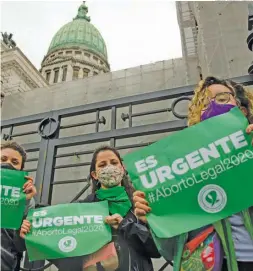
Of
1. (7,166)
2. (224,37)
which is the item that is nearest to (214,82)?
(7,166)

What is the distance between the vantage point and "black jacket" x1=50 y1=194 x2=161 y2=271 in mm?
1945

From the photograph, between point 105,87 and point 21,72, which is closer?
point 105,87

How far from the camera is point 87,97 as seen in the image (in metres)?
10.5

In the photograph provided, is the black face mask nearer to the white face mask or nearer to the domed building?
the white face mask

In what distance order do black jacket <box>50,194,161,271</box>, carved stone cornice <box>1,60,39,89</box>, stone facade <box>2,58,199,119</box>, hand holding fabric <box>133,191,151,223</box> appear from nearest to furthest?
hand holding fabric <box>133,191,151,223</box>, black jacket <box>50,194,161,271</box>, stone facade <box>2,58,199,119</box>, carved stone cornice <box>1,60,39,89</box>

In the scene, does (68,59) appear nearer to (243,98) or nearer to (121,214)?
(243,98)

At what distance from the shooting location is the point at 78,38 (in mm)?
31109

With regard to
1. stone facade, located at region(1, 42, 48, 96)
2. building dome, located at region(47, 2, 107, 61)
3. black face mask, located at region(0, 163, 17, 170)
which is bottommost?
black face mask, located at region(0, 163, 17, 170)

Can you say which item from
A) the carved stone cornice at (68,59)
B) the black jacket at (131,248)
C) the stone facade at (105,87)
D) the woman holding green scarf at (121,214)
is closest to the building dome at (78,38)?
the carved stone cornice at (68,59)

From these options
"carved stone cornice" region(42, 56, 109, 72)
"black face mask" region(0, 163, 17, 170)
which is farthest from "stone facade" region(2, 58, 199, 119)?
"carved stone cornice" region(42, 56, 109, 72)

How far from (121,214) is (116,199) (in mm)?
105

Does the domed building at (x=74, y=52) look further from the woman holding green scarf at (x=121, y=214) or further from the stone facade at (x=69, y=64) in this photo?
the woman holding green scarf at (x=121, y=214)

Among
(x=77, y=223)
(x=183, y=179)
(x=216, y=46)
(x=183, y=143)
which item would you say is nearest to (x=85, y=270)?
(x=77, y=223)

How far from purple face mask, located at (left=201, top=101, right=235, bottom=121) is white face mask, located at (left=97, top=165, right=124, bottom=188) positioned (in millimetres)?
592
